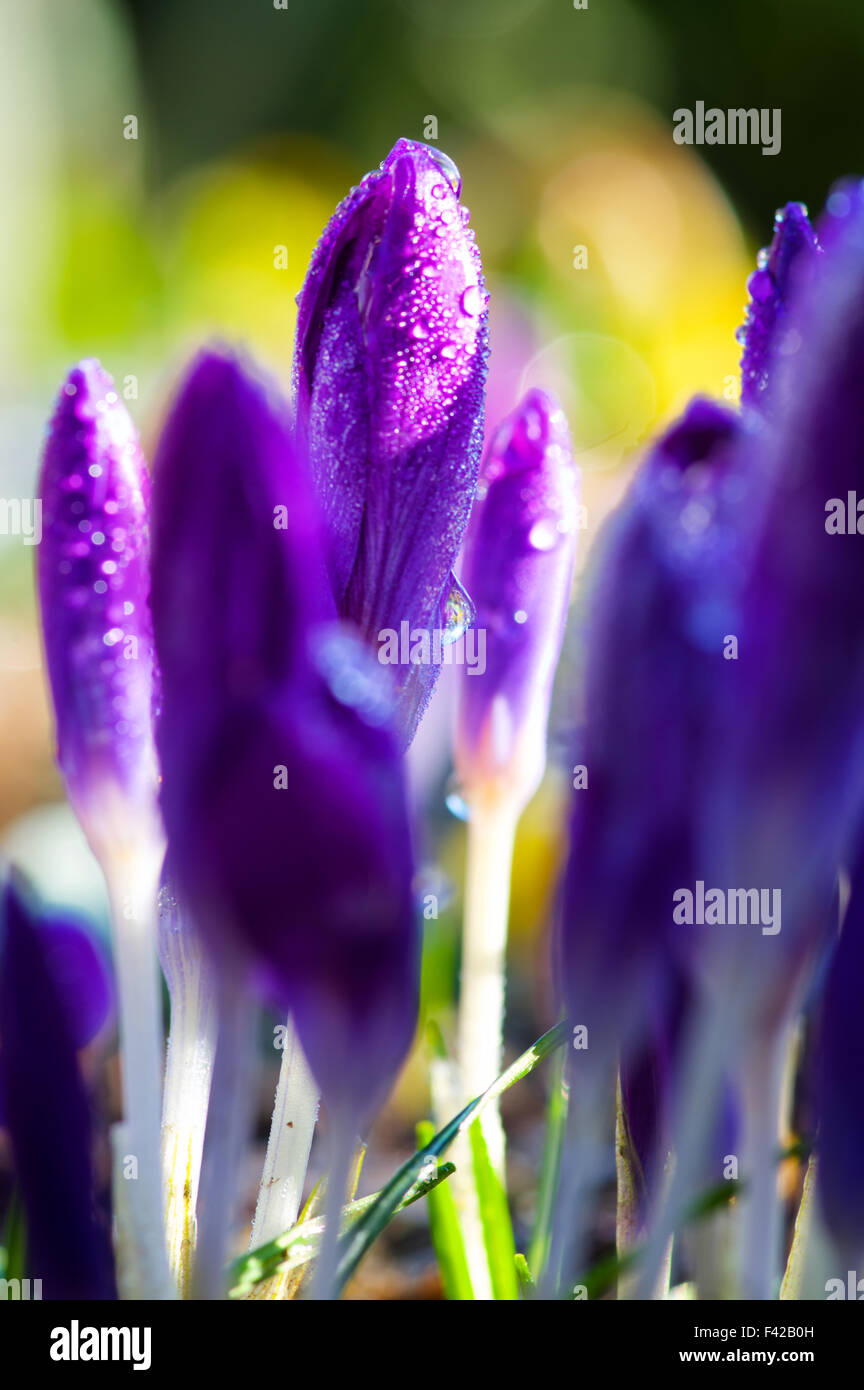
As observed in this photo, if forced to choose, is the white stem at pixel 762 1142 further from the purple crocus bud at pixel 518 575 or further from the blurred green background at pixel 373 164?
the blurred green background at pixel 373 164

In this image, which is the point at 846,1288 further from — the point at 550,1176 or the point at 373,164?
the point at 373,164

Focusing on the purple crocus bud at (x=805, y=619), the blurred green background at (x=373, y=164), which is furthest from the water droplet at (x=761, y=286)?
the blurred green background at (x=373, y=164)

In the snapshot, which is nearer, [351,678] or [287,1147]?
[351,678]

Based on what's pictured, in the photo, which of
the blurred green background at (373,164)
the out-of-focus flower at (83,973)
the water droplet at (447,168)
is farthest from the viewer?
the blurred green background at (373,164)

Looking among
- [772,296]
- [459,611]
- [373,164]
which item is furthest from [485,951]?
[373,164]

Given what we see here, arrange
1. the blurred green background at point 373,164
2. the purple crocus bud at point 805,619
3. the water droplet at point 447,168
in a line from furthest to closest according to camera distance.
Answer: the blurred green background at point 373,164
the water droplet at point 447,168
the purple crocus bud at point 805,619

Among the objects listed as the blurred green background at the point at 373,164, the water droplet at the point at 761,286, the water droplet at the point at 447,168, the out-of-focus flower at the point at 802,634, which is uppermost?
the blurred green background at the point at 373,164

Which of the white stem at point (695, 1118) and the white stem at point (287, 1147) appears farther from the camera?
the white stem at point (287, 1147)

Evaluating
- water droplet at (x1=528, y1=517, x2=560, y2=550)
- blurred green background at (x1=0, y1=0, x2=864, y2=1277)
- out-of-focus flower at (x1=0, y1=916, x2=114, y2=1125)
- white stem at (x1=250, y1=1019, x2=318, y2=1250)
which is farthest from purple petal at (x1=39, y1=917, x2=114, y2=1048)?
blurred green background at (x1=0, y1=0, x2=864, y2=1277)
